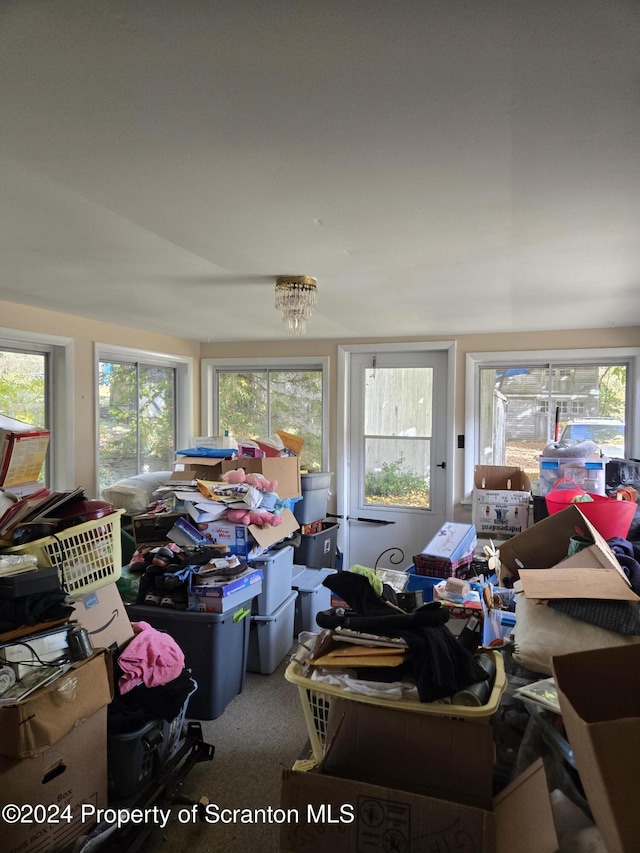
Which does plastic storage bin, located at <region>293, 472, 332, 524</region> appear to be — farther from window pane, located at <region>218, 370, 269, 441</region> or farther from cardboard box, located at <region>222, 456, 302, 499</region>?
window pane, located at <region>218, 370, 269, 441</region>

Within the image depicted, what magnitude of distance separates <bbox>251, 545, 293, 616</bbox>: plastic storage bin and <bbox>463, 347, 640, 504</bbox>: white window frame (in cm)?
184

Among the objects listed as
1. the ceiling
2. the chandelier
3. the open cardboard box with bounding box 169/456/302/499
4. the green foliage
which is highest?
the ceiling

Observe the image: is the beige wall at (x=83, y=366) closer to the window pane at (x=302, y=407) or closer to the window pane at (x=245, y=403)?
the window pane at (x=245, y=403)

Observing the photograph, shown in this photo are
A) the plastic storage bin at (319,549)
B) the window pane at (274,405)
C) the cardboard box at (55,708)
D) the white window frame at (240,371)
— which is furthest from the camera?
the window pane at (274,405)

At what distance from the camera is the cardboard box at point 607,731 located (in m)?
0.86

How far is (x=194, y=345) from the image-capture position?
474 cm

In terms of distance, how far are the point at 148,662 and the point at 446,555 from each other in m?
1.42

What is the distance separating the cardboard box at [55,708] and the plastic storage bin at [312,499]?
2.20m

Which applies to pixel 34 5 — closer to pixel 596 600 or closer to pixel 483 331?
pixel 596 600

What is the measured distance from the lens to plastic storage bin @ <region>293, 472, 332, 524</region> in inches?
147

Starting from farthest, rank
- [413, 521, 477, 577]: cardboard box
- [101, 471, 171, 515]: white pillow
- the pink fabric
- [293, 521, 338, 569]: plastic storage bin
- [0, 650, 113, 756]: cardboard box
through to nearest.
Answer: [293, 521, 338, 569]: plastic storage bin, [101, 471, 171, 515]: white pillow, [413, 521, 477, 577]: cardboard box, the pink fabric, [0, 650, 113, 756]: cardboard box

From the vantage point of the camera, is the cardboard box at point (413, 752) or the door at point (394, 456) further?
the door at point (394, 456)

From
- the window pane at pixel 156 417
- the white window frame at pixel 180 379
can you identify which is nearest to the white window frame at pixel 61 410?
the white window frame at pixel 180 379

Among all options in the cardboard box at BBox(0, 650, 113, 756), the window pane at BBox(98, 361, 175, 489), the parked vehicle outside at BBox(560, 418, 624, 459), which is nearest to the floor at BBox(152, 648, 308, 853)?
the cardboard box at BBox(0, 650, 113, 756)
